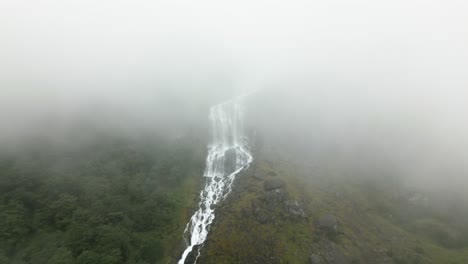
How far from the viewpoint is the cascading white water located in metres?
68.5

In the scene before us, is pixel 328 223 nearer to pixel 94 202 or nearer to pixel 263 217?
pixel 263 217

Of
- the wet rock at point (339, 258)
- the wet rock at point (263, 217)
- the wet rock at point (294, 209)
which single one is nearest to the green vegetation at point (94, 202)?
the wet rock at point (263, 217)

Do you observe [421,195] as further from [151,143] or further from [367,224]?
[151,143]

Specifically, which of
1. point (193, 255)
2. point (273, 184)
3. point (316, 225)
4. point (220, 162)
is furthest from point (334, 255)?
point (220, 162)

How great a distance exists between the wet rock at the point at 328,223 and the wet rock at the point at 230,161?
3569cm

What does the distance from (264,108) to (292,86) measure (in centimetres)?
5222

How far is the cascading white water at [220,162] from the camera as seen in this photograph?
68.5 metres

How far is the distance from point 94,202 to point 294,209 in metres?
55.0

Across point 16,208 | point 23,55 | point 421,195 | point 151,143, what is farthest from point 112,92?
point 421,195

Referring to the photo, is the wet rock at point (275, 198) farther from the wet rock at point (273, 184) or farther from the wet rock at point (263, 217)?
the wet rock at point (263, 217)

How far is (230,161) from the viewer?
3799 inches

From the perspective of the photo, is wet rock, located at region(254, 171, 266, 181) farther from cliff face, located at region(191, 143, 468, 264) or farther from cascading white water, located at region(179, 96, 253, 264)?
cascading white water, located at region(179, 96, 253, 264)

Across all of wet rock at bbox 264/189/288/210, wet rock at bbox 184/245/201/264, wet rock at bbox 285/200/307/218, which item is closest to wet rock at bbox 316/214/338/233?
wet rock at bbox 285/200/307/218

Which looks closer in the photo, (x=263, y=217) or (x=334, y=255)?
(x=334, y=255)
